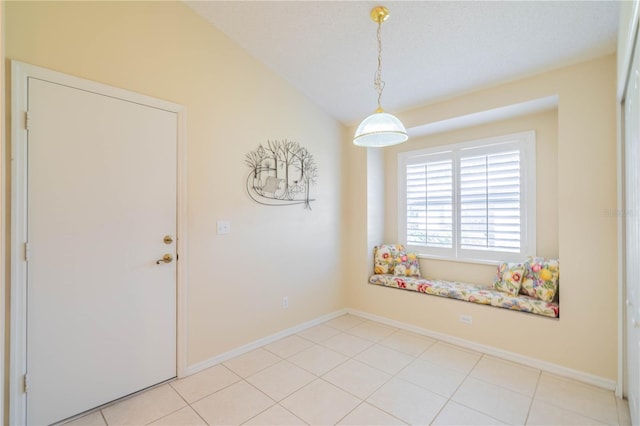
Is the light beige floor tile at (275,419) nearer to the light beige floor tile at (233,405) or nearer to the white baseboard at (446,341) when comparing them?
the light beige floor tile at (233,405)

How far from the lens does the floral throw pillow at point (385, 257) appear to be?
390cm

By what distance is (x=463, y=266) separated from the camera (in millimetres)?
3504

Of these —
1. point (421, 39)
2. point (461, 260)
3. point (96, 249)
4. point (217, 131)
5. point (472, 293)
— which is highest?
point (421, 39)

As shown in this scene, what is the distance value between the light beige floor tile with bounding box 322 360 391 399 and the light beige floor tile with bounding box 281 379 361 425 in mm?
74

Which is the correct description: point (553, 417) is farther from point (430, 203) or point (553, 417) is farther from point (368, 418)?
point (430, 203)

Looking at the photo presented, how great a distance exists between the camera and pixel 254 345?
299cm

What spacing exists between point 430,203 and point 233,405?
3026 millimetres

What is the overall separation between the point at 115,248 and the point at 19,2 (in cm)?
160

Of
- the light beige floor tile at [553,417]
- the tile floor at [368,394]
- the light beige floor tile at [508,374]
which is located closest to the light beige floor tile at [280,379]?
the tile floor at [368,394]

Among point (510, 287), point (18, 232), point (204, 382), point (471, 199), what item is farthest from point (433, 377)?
point (18, 232)

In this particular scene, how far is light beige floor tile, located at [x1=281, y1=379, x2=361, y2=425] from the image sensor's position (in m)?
1.98

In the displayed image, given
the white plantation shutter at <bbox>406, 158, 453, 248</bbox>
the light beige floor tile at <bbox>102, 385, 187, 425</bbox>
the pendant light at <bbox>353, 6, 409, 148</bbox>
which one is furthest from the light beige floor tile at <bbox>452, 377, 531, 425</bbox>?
the light beige floor tile at <bbox>102, 385, 187, 425</bbox>

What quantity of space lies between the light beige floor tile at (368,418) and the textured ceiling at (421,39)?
2.86 meters

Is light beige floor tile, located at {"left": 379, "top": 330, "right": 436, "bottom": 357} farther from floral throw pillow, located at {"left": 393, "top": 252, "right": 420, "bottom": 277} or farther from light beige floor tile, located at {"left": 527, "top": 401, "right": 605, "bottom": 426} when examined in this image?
light beige floor tile, located at {"left": 527, "top": 401, "right": 605, "bottom": 426}
